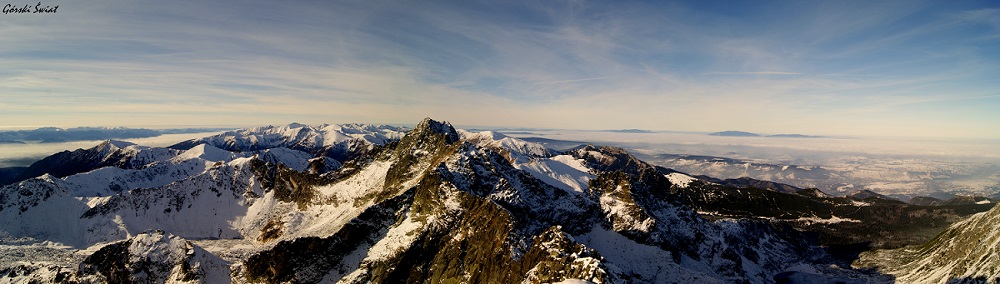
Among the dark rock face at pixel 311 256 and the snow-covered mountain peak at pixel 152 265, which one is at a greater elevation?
the dark rock face at pixel 311 256

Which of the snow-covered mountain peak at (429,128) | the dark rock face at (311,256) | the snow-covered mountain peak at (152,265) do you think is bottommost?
the snow-covered mountain peak at (152,265)

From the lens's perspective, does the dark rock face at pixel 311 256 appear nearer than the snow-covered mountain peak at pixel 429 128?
Yes

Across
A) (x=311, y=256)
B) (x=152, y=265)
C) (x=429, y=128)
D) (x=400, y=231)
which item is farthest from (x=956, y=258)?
(x=152, y=265)

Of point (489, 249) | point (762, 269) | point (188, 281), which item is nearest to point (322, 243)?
point (188, 281)

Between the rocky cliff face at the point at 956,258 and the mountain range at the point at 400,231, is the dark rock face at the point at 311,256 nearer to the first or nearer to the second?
the mountain range at the point at 400,231

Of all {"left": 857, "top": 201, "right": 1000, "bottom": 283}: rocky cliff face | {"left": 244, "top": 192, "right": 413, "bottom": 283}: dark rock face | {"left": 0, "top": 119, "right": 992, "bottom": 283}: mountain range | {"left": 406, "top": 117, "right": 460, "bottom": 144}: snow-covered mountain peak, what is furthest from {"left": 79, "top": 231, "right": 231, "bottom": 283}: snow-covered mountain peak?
{"left": 857, "top": 201, "right": 1000, "bottom": 283}: rocky cliff face

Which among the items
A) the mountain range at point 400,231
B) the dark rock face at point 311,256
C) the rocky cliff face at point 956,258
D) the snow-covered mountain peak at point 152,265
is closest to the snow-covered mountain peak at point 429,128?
the mountain range at point 400,231

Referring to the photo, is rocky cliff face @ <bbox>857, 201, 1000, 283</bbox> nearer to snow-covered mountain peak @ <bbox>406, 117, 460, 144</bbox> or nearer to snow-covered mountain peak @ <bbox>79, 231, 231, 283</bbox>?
snow-covered mountain peak @ <bbox>406, 117, 460, 144</bbox>

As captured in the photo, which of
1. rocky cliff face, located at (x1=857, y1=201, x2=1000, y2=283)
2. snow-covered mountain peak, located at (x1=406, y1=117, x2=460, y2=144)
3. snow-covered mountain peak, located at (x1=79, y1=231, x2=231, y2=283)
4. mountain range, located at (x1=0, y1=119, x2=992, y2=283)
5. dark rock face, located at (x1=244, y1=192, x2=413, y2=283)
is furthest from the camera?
snow-covered mountain peak, located at (x1=406, y1=117, x2=460, y2=144)

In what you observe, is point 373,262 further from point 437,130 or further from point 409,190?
point 437,130
